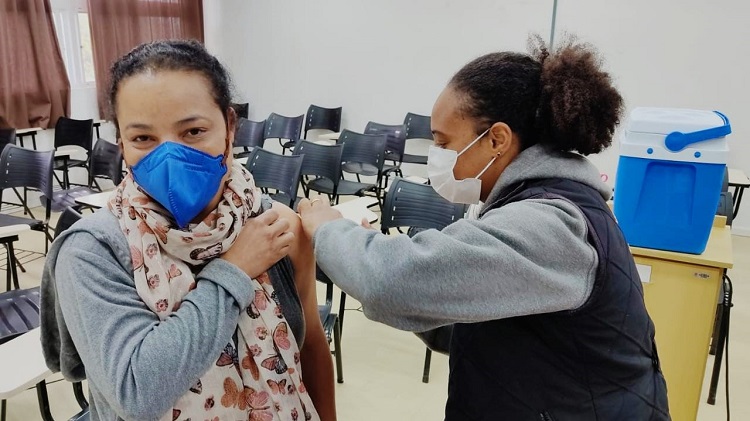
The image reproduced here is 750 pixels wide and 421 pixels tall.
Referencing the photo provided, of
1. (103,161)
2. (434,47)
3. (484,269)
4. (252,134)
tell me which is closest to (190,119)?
(484,269)

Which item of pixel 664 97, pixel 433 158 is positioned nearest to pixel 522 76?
pixel 433 158

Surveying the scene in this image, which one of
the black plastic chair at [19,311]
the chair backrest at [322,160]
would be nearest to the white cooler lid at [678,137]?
the black plastic chair at [19,311]

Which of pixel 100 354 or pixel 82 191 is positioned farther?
pixel 82 191

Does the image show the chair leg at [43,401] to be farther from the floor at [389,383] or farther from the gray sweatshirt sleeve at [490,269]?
the gray sweatshirt sleeve at [490,269]

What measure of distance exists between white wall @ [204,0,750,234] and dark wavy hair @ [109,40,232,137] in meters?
3.24

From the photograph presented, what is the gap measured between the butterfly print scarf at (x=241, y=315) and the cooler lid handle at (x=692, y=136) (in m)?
1.49

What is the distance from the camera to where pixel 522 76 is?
40.5 inches

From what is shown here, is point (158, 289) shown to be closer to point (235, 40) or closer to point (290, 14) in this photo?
point (290, 14)

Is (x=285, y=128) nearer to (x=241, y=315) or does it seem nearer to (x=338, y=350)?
(x=338, y=350)

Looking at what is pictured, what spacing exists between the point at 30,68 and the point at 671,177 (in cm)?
587

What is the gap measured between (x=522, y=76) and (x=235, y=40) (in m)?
6.88

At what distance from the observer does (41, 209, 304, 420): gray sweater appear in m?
0.76

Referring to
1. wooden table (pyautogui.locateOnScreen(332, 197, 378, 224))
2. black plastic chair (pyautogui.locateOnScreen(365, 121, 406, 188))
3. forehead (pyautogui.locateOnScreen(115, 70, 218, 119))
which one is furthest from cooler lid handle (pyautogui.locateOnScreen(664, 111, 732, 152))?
black plastic chair (pyautogui.locateOnScreen(365, 121, 406, 188))

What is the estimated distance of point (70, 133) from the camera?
5.37m
